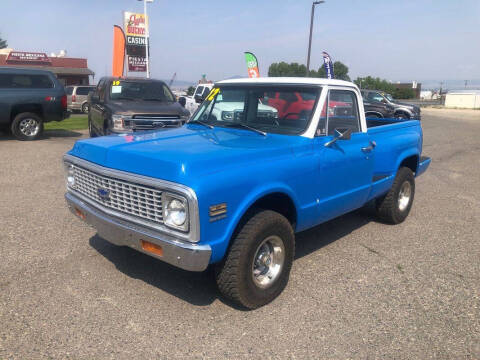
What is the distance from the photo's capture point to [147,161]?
10.3 ft

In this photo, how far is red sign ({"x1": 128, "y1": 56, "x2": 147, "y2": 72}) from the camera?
2264 centimetres

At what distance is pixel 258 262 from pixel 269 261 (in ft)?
0.43

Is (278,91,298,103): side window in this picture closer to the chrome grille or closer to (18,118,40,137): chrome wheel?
the chrome grille

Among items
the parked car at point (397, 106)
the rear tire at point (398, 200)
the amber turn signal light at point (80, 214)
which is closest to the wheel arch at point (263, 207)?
the amber turn signal light at point (80, 214)

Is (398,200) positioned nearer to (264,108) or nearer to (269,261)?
(264,108)

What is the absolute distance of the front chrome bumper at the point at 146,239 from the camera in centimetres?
291

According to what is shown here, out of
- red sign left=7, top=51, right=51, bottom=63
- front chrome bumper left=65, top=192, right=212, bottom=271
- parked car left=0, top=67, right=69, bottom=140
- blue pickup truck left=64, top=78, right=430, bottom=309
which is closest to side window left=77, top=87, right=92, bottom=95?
parked car left=0, top=67, right=69, bottom=140

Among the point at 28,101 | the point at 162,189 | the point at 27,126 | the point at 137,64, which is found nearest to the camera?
the point at 162,189

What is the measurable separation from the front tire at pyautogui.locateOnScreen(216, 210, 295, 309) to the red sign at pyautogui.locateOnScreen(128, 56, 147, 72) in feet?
69.5

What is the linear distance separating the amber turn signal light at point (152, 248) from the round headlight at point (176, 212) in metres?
0.24

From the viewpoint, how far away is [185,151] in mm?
3324

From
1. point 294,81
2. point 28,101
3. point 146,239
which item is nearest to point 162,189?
point 146,239

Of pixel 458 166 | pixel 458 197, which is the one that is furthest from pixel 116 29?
pixel 458 197

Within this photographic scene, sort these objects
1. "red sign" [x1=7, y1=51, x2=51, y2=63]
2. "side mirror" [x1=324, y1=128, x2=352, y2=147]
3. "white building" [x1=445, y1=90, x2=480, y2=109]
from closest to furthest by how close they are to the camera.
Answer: "side mirror" [x1=324, y1=128, x2=352, y2=147] < "red sign" [x1=7, y1=51, x2=51, y2=63] < "white building" [x1=445, y1=90, x2=480, y2=109]
